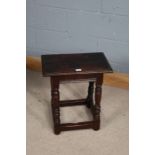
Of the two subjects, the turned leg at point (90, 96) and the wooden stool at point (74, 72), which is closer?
the wooden stool at point (74, 72)

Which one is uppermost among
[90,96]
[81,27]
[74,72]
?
[81,27]

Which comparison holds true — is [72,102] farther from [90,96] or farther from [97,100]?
[97,100]

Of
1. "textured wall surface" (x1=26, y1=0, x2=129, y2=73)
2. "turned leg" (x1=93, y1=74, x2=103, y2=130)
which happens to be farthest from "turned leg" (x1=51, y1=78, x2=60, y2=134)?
"textured wall surface" (x1=26, y1=0, x2=129, y2=73)

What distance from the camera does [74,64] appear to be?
5.44 feet

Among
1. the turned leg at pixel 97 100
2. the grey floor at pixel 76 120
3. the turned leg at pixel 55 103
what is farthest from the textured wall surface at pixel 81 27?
the turned leg at pixel 55 103

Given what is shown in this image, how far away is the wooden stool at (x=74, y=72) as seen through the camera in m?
1.60

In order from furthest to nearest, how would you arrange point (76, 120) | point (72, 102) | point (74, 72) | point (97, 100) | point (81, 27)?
point (81, 27)
point (72, 102)
point (76, 120)
point (97, 100)
point (74, 72)

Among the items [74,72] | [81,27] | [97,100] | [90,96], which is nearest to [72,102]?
[90,96]

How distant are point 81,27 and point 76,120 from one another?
65 cm

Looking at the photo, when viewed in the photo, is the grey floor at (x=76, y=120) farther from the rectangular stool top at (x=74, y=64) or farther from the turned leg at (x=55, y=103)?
the rectangular stool top at (x=74, y=64)

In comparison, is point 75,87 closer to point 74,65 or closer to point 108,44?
point 108,44

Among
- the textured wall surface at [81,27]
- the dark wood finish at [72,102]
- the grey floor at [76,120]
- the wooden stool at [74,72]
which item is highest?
the textured wall surface at [81,27]
